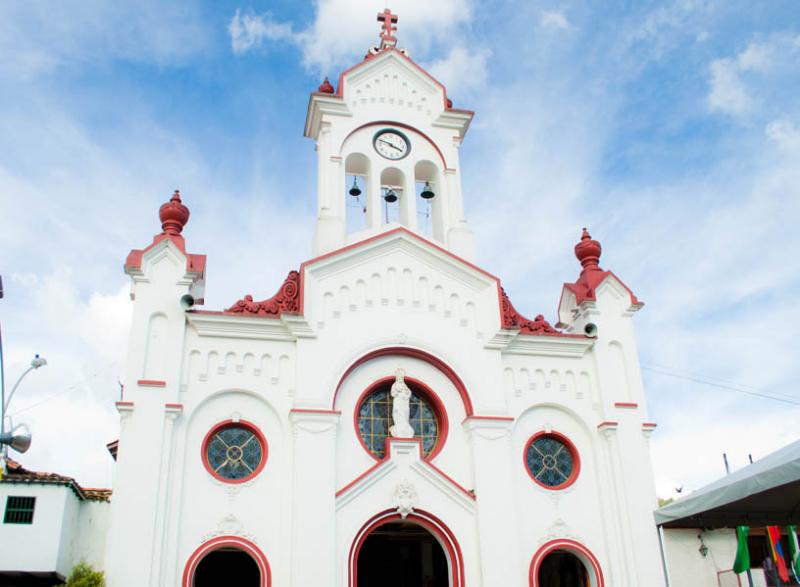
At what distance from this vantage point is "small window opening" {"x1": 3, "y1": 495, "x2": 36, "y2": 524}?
17692 mm

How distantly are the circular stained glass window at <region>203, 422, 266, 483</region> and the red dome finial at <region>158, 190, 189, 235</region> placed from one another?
5.25 meters

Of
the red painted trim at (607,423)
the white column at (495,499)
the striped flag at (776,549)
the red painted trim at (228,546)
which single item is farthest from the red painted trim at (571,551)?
the red painted trim at (228,546)

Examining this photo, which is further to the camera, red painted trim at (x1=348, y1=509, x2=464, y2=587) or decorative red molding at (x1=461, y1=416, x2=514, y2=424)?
decorative red molding at (x1=461, y1=416, x2=514, y2=424)

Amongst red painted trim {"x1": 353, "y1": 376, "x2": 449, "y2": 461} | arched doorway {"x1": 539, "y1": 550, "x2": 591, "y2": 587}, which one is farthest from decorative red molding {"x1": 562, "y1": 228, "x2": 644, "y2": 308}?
arched doorway {"x1": 539, "y1": 550, "x2": 591, "y2": 587}

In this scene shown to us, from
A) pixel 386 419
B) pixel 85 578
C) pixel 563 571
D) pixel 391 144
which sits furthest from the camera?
pixel 391 144

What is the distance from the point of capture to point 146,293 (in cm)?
1778

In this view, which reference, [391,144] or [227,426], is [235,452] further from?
[391,144]

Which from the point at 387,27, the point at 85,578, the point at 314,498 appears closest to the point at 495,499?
the point at 314,498

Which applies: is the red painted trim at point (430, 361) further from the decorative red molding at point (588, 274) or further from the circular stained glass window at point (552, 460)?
the decorative red molding at point (588, 274)

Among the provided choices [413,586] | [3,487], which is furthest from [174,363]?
[413,586]

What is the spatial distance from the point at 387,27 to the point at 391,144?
485cm

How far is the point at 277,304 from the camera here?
60.4 ft

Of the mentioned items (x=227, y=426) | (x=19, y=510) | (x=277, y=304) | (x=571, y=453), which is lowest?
(x=19, y=510)

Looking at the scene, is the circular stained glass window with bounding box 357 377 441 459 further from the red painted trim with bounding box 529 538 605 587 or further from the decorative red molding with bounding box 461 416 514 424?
the red painted trim with bounding box 529 538 605 587
